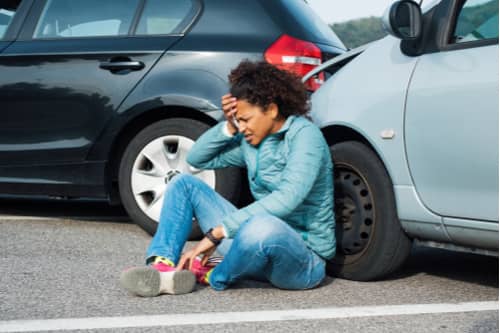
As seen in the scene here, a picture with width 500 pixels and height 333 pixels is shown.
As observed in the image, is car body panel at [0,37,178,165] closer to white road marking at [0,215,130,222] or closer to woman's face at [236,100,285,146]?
white road marking at [0,215,130,222]

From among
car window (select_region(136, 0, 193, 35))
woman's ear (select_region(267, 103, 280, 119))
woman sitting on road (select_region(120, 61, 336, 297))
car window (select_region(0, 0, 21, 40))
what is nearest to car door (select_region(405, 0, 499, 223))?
woman sitting on road (select_region(120, 61, 336, 297))

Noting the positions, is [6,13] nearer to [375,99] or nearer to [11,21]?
[11,21]

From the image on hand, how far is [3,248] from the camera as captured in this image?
5.11m

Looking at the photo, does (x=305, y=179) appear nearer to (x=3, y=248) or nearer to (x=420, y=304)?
(x=420, y=304)

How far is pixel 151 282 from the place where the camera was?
3857mm

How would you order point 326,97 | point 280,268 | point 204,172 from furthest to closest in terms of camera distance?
point 204,172, point 326,97, point 280,268

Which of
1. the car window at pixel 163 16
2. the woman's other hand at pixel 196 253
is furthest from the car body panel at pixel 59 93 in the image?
the woman's other hand at pixel 196 253

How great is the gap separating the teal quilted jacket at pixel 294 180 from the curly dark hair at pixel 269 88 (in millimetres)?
73

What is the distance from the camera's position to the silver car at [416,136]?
374 centimetres

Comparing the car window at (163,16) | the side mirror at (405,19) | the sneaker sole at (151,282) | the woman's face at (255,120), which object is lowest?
the sneaker sole at (151,282)

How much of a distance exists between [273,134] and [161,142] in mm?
1599

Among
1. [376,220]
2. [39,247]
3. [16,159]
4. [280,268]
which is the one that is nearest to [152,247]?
[280,268]

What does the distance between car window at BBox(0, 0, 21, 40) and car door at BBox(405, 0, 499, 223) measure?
10.5 ft

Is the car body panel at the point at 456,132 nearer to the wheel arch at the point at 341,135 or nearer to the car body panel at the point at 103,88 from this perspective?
the wheel arch at the point at 341,135
